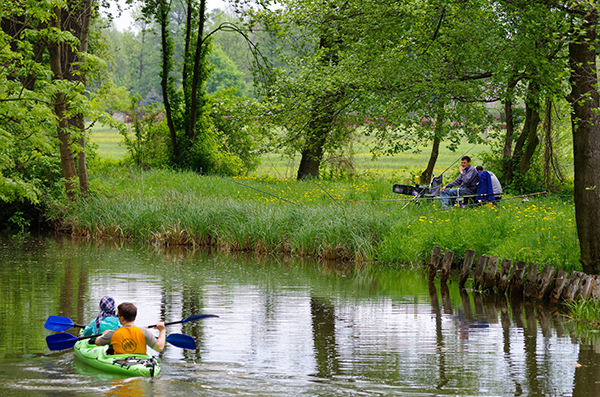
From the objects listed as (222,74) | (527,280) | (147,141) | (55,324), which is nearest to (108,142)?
(222,74)

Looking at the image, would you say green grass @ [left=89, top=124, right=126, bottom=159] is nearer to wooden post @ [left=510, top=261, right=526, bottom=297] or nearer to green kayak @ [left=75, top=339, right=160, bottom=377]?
wooden post @ [left=510, top=261, right=526, bottom=297]

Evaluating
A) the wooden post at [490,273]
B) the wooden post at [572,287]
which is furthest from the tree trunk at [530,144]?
the wooden post at [572,287]

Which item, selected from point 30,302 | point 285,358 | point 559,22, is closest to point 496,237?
point 559,22

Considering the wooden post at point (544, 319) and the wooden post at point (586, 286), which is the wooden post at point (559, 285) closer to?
the wooden post at point (544, 319)

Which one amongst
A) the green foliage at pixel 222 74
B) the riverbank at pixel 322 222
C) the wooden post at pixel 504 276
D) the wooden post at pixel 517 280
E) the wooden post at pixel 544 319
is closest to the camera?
the wooden post at pixel 544 319

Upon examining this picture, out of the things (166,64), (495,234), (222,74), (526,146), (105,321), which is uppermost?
(222,74)

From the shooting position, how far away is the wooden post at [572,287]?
1076 centimetres

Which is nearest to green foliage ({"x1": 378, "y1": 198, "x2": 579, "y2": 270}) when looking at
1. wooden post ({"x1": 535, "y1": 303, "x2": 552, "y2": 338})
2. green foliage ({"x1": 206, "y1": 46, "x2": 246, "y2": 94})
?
wooden post ({"x1": 535, "y1": 303, "x2": 552, "y2": 338})

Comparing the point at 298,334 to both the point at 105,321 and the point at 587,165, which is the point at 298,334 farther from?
the point at 587,165

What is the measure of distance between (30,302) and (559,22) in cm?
1116

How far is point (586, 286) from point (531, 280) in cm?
138

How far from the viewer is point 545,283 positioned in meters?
11.6

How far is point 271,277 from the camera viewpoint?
1470cm

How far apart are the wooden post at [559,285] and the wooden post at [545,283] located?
0.31 ft
